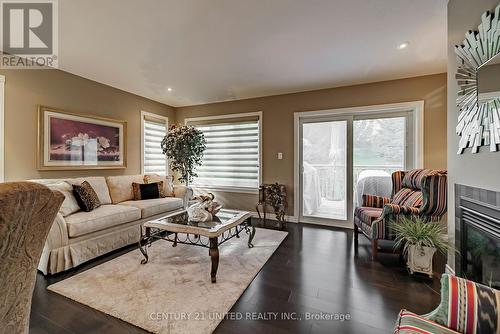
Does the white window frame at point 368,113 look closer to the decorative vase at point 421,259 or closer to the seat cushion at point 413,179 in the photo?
the seat cushion at point 413,179

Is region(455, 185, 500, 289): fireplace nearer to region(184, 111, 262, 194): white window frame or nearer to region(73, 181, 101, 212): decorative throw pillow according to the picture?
region(184, 111, 262, 194): white window frame

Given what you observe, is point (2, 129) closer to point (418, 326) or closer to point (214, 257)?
point (214, 257)

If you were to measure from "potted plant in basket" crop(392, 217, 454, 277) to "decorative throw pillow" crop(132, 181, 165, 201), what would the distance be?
3.57 metres

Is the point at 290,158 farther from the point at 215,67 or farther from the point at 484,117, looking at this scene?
the point at 484,117

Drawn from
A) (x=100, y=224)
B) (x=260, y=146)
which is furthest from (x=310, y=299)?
(x=260, y=146)

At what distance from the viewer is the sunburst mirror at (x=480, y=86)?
1.36m

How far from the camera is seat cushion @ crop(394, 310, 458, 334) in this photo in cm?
92

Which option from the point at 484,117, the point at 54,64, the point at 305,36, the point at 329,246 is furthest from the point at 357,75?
the point at 54,64

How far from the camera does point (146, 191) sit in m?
3.64

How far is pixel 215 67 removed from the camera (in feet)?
10.0

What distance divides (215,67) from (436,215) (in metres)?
3.31

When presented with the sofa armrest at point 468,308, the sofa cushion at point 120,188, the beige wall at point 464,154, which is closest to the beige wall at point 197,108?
the sofa cushion at point 120,188

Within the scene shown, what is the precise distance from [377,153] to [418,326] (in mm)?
3130

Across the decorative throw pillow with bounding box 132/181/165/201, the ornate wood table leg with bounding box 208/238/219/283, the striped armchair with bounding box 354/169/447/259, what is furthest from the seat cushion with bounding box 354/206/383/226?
the decorative throw pillow with bounding box 132/181/165/201
